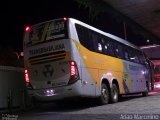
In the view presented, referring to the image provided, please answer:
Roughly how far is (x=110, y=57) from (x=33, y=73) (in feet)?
14.4

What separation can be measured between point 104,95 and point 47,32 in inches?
153

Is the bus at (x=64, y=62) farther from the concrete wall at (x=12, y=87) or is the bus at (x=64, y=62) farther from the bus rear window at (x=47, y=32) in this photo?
the concrete wall at (x=12, y=87)

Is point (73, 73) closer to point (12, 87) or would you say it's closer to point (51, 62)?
point (51, 62)

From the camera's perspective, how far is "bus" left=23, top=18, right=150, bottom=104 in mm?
13000

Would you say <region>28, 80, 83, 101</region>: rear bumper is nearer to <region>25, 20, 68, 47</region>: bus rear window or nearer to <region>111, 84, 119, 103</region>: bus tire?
<region>25, 20, 68, 47</region>: bus rear window

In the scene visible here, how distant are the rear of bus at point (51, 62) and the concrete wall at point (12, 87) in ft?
7.75

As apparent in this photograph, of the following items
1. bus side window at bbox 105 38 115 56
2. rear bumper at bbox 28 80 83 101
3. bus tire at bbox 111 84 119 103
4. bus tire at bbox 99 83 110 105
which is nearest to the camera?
rear bumper at bbox 28 80 83 101

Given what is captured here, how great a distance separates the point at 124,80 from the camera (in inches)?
723

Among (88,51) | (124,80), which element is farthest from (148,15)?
(88,51)

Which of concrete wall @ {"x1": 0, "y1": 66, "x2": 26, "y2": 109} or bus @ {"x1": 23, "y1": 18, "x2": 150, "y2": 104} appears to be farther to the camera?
concrete wall @ {"x1": 0, "y1": 66, "x2": 26, "y2": 109}

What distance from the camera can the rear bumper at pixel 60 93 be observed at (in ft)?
42.3

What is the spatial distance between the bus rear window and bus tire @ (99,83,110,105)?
3322mm

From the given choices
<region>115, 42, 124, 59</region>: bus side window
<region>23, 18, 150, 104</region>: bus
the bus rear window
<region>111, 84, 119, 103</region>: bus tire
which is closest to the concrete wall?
<region>23, 18, 150, 104</region>: bus

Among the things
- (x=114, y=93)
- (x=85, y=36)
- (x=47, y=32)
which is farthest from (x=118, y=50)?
(x=47, y=32)
